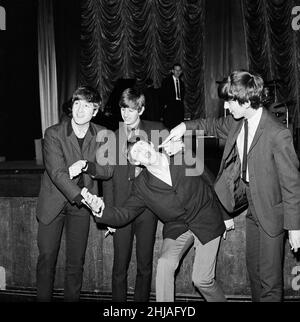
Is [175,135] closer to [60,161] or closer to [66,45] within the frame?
[60,161]

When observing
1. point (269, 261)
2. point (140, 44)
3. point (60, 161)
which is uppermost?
point (140, 44)

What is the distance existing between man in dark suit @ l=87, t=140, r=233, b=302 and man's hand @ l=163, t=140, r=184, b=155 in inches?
0.5

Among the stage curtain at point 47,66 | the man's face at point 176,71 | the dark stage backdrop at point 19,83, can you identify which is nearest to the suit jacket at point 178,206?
the dark stage backdrop at point 19,83

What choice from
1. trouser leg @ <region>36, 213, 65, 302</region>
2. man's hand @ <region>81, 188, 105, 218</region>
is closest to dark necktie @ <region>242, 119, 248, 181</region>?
man's hand @ <region>81, 188, 105, 218</region>

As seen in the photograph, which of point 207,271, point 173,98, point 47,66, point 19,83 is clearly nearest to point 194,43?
point 173,98

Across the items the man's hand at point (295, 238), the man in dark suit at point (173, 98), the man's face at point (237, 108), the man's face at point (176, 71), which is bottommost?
the man's hand at point (295, 238)

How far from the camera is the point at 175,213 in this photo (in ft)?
9.53

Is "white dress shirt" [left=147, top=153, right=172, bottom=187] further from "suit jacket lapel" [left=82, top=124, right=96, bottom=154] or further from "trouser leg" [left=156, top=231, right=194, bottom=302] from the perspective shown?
"suit jacket lapel" [left=82, top=124, right=96, bottom=154]

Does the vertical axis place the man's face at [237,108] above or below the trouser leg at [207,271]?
above

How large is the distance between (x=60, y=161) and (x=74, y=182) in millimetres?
167

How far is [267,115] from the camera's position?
2656 mm

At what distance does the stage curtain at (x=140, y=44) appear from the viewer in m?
9.40

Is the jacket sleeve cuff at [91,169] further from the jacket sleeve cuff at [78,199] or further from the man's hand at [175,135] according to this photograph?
the man's hand at [175,135]

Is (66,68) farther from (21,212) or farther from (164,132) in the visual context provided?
(164,132)
